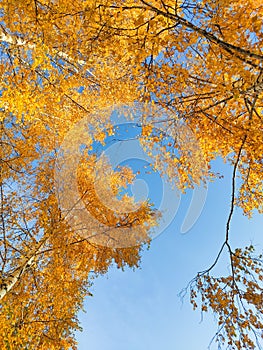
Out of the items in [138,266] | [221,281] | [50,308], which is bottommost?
[50,308]

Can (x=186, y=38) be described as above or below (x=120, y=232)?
above

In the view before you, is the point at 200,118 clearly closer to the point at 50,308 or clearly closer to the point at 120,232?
the point at 120,232

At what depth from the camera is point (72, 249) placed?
6.26m

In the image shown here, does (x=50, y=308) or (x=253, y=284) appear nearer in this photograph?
(x=253, y=284)

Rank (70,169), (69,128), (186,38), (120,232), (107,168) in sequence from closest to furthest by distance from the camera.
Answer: (186,38) < (120,232) < (70,169) < (69,128) < (107,168)

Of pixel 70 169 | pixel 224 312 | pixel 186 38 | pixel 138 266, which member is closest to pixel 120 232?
pixel 138 266

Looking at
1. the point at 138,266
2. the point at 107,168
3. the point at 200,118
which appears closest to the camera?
the point at 200,118

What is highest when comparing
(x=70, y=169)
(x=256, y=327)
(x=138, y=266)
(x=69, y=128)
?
(x=69, y=128)

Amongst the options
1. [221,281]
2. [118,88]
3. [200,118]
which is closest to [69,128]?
[118,88]

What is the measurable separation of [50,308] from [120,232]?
233cm

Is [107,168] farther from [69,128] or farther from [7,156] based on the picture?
[7,156]

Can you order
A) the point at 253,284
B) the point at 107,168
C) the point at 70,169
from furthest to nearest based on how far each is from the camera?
the point at 107,168 < the point at 70,169 < the point at 253,284

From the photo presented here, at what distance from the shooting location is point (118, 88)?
21.3ft

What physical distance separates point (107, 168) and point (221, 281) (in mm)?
4672
